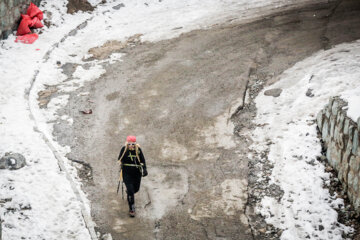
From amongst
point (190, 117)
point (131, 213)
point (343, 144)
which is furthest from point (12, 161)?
point (343, 144)

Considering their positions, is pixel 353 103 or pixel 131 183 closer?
pixel 131 183

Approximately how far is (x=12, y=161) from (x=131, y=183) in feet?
10.1

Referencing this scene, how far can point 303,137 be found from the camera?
10.8 m

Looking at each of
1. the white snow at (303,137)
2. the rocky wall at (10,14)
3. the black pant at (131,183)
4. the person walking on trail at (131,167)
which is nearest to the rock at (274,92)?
the white snow at (303,137)

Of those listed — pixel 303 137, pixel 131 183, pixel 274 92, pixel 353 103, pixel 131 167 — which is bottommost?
pixel 303 137

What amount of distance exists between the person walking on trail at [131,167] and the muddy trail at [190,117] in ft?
1.74

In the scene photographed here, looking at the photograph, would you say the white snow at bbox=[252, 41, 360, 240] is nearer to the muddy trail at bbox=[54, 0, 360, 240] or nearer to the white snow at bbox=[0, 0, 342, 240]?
the muddy trail at bbox=[54, 0, 360, 240]

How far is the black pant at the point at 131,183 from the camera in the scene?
8789mm

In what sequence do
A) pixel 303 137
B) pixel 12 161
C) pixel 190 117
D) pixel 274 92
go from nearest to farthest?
pixel 12 161 → pixel 303 137 → pixel 190 117 → pixel 274 92

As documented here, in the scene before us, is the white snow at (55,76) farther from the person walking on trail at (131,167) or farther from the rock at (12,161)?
the person walking on trail at (131,167)

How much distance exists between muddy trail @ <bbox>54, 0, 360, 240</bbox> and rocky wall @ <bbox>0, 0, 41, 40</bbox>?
10.3ft

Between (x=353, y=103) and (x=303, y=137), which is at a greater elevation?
(x=353, y=103)

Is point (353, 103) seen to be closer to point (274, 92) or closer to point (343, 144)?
point (343, 144)

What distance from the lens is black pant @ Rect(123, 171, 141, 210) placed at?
8789 mm
